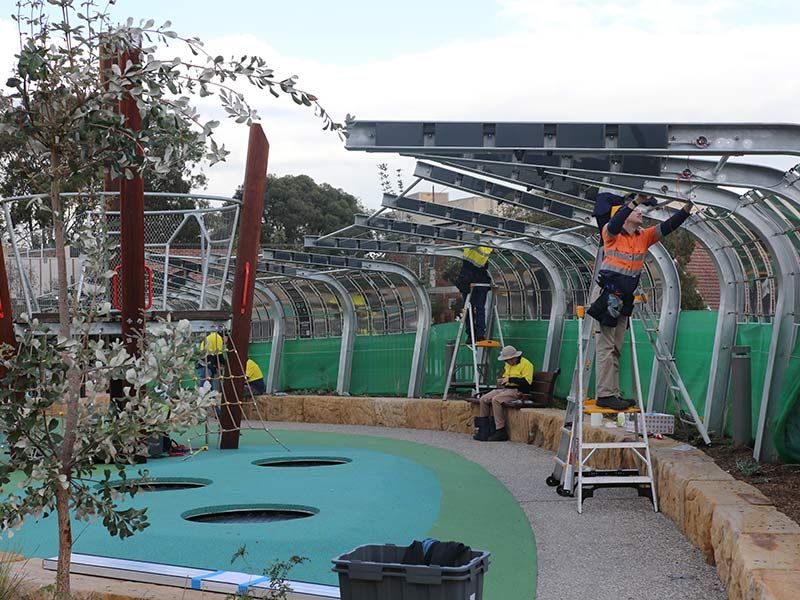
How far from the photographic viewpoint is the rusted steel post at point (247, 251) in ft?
52.4

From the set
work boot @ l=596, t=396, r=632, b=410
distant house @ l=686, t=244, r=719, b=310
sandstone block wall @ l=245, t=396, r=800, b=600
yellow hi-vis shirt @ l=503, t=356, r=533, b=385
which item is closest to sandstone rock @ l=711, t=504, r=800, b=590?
sandstone block wall @ l=245, t=396, r=800, b=600

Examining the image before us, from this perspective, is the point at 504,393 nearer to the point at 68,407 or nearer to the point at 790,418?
the point at 790,418

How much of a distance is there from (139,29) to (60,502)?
262 centimetres

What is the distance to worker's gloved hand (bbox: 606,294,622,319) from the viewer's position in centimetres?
1097

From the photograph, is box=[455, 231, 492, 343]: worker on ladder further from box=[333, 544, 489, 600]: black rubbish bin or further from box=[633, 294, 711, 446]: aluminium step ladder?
box=[333, 544, 489, 600]: black rubbish bin

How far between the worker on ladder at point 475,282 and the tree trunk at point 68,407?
13535 millimetres

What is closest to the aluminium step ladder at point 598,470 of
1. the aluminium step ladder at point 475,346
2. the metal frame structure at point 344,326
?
the aluminium step ladder at point 475,346

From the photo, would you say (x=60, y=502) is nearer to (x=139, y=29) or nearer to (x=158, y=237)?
(x=139, y=29)

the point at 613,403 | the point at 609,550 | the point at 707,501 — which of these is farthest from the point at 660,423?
the point at 707,501

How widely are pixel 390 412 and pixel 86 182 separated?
13.9 meters

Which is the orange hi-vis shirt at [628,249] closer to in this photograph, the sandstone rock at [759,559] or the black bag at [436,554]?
the sandstone rock at [759,559]

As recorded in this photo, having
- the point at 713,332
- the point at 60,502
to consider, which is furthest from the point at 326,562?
the point at 713,332

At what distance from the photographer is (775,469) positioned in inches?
404

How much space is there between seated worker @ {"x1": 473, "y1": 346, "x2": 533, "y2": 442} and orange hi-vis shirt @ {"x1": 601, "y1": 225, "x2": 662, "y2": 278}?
629 cm
